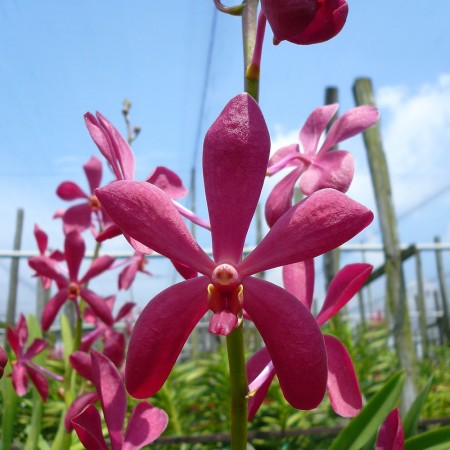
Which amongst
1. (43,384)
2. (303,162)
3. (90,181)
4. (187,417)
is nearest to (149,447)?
(187,417)

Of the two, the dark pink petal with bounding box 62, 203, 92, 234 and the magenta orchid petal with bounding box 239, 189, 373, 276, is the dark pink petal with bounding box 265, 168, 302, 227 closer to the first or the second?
the magenta orchid petal with bounding box 239, 189, 373, 276

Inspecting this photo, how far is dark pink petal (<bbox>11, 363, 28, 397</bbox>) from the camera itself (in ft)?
4.09

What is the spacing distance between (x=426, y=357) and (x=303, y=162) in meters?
3.90

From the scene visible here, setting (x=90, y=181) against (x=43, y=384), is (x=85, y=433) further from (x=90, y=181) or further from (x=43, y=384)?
(x=90, y=181)

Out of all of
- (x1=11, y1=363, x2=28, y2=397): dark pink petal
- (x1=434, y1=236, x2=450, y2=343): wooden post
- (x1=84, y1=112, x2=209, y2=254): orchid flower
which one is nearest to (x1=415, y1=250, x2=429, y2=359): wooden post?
(x1=434, y1=236, x2=450, y2=343): wooden post

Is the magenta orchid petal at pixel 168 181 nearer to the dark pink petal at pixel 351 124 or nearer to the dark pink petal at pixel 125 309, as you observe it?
the dark pink petal at pixel 351 124

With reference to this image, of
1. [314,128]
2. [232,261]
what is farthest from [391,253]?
[232,261]

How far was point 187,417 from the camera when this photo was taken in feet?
7.34

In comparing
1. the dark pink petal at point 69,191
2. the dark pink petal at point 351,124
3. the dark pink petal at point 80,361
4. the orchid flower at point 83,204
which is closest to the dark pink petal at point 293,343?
the dark pink petal at point 351,124

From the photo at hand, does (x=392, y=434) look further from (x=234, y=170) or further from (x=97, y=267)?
(x=97, y=267)

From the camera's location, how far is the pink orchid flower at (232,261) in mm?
501

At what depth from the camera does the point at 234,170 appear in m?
0.54

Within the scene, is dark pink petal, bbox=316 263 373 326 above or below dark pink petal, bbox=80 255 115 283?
below

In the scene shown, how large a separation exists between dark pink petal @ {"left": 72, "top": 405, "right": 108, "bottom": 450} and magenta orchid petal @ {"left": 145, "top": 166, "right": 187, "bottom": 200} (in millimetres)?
293
